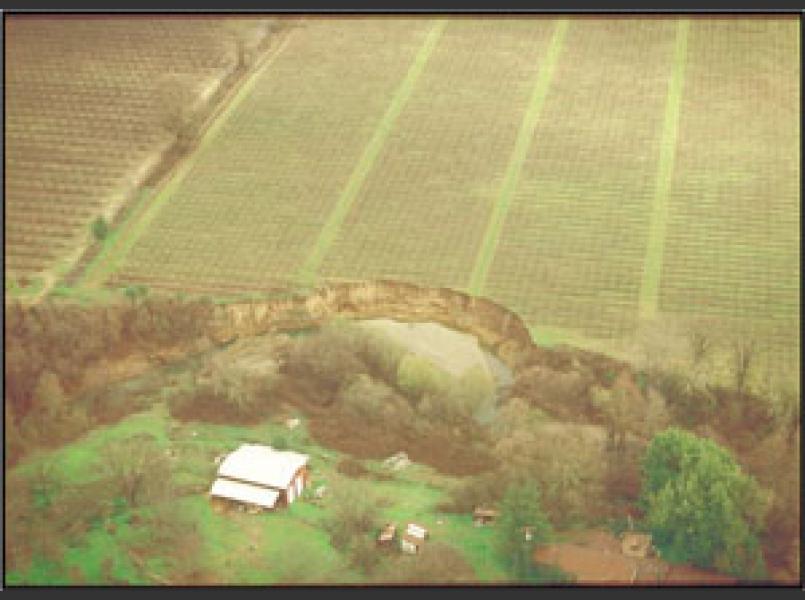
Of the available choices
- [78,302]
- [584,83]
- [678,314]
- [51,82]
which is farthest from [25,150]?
[678,314]

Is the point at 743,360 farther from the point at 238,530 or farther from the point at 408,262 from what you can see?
the point at 238,530

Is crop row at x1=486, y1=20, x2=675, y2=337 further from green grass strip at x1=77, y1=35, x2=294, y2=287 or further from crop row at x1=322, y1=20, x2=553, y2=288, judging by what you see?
green grass strip at x1=77, y1=35, x2=294, y2=287

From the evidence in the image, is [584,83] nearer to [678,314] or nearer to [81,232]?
[678,314]

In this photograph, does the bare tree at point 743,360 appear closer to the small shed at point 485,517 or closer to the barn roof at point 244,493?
the small shed at point 485,517

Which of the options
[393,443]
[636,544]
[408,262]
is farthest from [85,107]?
[636,544]

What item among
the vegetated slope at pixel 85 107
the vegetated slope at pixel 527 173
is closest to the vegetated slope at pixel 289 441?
the vegetated slope at pixel 527 173

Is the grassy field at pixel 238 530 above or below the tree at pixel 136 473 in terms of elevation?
below
